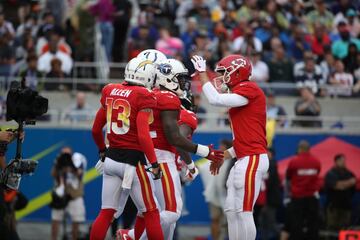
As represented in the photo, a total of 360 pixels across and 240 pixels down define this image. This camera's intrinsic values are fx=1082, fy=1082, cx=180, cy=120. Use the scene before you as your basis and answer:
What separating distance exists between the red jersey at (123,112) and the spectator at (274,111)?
7704mm

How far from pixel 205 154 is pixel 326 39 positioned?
10.5 m

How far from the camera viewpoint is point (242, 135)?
12258mm

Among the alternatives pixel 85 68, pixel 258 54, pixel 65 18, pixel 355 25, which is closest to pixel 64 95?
pixel 85 68

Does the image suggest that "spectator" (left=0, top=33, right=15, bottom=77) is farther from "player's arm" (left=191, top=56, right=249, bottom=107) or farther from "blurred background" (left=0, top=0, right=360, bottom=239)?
"player's arm" (left=191, top=56, right=249, bottom=107)

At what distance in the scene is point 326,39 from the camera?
22062 mm

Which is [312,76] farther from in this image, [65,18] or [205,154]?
[205,154]

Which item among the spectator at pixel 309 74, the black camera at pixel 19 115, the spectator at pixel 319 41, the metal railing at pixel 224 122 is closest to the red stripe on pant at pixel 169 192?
the black camera at pixel 19 115

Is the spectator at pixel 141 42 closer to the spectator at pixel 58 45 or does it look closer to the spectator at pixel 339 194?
the spectator at pixel 58 45

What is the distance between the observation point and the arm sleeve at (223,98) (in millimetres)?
12023

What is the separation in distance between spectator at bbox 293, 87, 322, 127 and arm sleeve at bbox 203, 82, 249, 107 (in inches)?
296

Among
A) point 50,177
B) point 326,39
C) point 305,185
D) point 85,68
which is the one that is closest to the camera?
point 305,185

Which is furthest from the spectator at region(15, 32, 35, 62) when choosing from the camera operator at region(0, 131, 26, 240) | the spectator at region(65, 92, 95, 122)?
the camera operator at region(0, 131, 26, 240)

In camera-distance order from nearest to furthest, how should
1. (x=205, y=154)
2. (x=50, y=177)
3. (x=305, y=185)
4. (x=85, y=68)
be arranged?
(x=205, y=154) → (x=305, y=185) → (x=50, y=177) → (x=85, y=68)

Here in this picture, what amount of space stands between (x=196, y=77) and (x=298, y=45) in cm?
308
